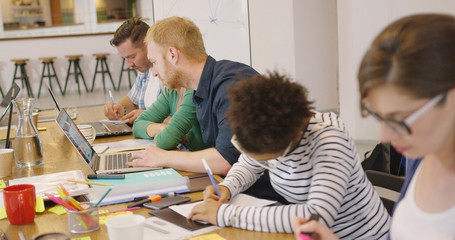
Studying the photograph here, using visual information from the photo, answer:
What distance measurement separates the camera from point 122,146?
7.93 feet

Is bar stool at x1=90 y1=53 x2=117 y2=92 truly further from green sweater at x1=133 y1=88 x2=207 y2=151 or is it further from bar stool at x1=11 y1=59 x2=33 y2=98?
green sweater at x1=133 y1=88 x2=207 y2=151

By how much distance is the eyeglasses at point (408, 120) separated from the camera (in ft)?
2.86

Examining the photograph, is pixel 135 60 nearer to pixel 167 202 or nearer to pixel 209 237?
pixel 167 202

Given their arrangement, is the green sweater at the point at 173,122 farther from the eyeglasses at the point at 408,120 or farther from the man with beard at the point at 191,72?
the eyeglasses at the point at 408,120

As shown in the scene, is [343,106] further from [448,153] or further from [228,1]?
[448,153]

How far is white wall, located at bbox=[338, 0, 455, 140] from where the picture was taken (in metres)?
4.26

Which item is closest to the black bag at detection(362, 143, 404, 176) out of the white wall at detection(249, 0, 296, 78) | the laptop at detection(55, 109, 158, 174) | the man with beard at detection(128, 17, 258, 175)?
the man with beard at detection(128, 17, 258, 175)

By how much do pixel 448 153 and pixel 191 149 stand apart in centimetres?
152

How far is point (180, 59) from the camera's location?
7.13ft

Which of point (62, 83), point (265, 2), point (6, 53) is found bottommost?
point (62, 83)

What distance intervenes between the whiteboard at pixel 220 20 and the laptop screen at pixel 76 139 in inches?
83.7

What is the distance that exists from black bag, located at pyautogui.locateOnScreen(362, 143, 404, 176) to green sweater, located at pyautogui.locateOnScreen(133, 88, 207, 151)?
0.75 m

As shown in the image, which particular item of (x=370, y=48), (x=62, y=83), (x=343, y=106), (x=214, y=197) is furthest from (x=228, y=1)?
(x=62, y=83)

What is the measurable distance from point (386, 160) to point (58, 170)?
1.35m
